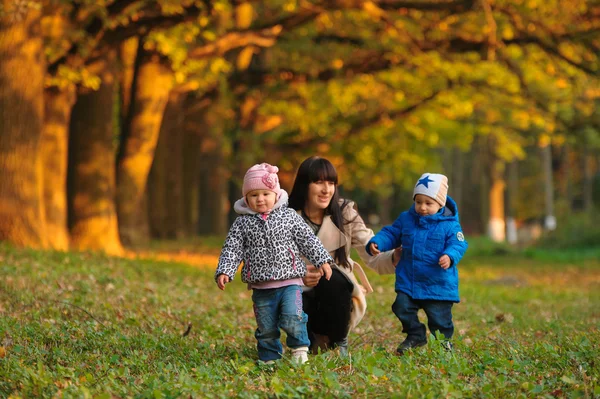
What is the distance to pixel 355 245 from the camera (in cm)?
755

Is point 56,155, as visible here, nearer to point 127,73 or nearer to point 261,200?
point 127,73

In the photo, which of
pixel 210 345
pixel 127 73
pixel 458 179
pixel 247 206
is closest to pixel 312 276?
pixel 247 206

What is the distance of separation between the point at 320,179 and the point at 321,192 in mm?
104

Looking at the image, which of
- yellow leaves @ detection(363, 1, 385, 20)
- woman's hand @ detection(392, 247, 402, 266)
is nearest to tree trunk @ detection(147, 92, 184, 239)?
yellow leaves @ detection(363, 1, 385, 20)

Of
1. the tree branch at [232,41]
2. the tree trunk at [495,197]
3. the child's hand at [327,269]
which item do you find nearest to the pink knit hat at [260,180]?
the child's hand at [327,269]

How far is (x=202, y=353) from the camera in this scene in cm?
729

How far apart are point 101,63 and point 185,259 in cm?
453

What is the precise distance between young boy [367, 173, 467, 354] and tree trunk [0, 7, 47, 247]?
850 cm

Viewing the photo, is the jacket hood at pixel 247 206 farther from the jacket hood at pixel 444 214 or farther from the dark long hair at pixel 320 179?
the jacket hood at pixel 444 214

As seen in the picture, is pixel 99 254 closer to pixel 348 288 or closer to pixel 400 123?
pixel 348 288

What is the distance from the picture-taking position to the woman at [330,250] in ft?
23.7

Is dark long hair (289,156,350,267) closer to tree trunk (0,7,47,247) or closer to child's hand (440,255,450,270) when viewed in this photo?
child's hand (440,255,450,270)

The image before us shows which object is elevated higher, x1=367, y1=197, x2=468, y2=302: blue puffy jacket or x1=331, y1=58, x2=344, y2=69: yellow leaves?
x1=331, y1=58, x2=344, y2=69: yellow leaves

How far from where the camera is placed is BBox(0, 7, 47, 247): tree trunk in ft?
46.2
